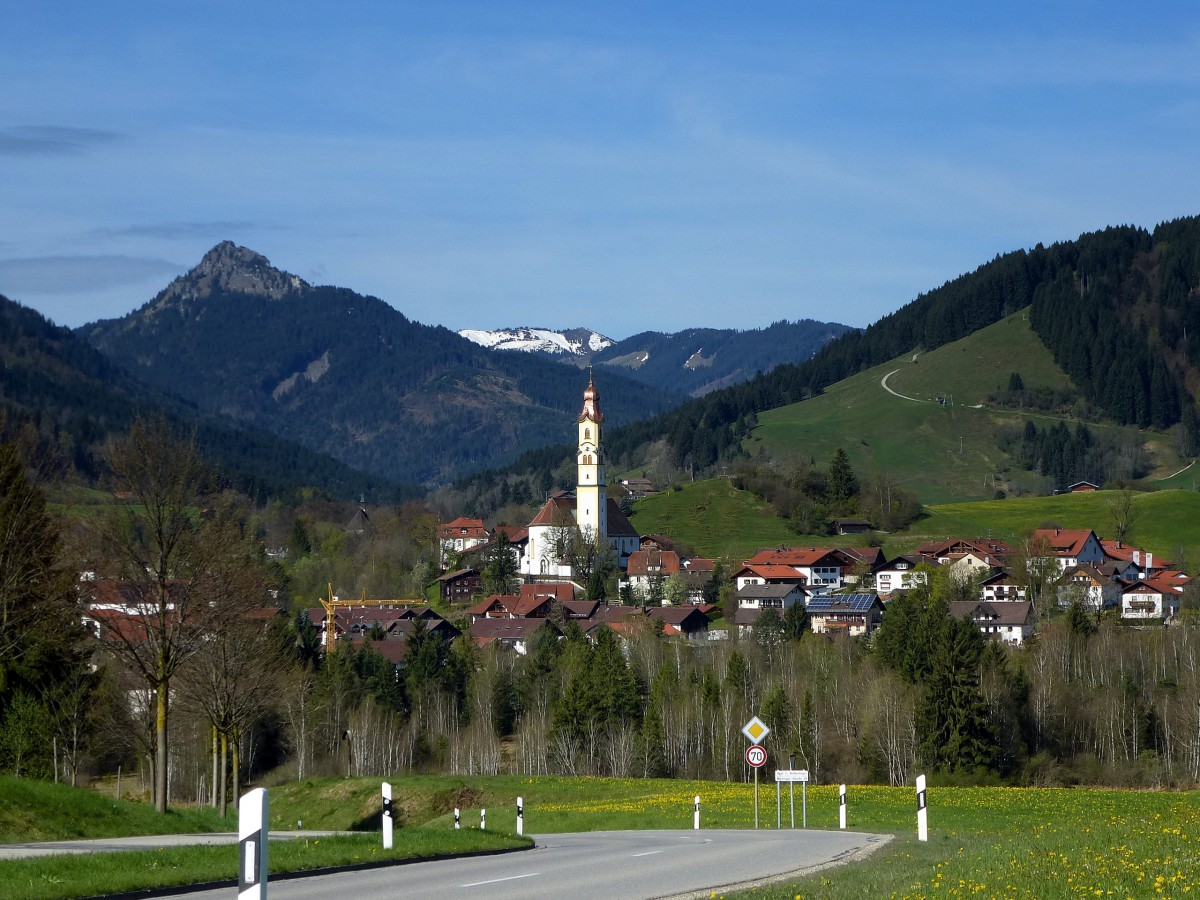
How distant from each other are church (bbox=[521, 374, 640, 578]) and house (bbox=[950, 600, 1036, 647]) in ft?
189

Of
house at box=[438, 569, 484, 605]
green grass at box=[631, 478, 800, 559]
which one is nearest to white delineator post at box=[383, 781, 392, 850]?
house at box=[438, 569, 484, 605]

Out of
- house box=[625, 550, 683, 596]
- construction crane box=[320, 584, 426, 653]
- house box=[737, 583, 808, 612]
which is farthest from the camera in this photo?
house box=[625, 550, 683, 596]

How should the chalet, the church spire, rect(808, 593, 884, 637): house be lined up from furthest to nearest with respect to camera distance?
1. the church spire
2. the chalet
3. rect(808, 593, 884, 637): house

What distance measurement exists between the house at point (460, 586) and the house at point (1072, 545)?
57447mm

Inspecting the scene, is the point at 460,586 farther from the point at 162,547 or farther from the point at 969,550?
the point at 162,547

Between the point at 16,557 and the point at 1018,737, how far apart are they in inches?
2308

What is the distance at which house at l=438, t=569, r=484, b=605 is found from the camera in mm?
166750

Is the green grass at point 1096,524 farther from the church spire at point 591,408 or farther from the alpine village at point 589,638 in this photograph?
the church spire at point 591,408

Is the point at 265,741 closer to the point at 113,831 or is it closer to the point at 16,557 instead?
the point at 16,557

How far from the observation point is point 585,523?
7338 inches

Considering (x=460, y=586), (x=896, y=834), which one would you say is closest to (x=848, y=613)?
(x=460, y=586)

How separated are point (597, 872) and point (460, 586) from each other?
14815 centimetres

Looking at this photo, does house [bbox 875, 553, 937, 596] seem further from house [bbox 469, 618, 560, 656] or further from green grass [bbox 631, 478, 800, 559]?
house [bbox 469, 618, 560, 656]

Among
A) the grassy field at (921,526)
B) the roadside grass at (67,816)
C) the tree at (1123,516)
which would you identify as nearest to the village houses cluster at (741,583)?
the grassy field at (921,526)
